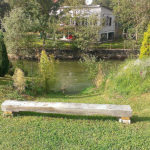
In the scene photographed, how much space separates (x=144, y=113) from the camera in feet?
17.4

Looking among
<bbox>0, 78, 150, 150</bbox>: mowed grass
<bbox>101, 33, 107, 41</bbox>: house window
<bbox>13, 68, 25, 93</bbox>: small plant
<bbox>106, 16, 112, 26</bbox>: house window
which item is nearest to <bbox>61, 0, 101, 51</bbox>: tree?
<bbox>101, 33, 107, 41</bbox>: house window

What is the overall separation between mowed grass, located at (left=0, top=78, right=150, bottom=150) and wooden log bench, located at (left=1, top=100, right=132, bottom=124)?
256 millimetres

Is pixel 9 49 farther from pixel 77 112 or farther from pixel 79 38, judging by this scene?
pixel 77 112

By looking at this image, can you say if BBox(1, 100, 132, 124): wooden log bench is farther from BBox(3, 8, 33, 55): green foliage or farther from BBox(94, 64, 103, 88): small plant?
BBox(3, 8, 33, 55): green foliage

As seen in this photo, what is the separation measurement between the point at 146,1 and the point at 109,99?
14.5 metres

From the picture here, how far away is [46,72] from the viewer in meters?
8.57

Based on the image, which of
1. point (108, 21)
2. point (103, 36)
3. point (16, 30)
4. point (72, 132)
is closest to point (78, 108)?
point (72, 132)

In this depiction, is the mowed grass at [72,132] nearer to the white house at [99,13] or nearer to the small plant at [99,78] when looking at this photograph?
the small plant at [99,78]

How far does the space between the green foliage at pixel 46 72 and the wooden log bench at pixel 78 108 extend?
3613 mm

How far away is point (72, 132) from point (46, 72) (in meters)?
4.79

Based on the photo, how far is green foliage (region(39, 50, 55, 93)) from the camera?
8332 millimetres

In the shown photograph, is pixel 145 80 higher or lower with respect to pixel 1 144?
higher

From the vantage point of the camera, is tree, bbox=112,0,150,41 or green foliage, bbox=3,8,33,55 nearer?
tree, bbox=112,0,150,41

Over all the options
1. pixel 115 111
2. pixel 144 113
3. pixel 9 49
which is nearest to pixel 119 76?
pixel 144 113
